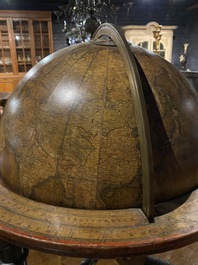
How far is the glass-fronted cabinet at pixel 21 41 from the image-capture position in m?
6.39

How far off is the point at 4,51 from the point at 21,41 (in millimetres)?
534

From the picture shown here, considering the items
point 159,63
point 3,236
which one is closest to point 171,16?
point 159,63

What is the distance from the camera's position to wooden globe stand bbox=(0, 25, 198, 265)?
2.00ft

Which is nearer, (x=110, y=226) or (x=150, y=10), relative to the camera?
(x=110, y=226)

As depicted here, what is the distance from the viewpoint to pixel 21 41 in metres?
6.59

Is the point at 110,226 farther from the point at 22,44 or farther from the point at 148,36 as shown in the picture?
the point at 148,36

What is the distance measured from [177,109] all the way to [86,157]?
1.09ft

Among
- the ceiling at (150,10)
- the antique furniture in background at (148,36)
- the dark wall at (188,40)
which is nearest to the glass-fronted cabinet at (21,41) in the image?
the ceiling at (150,10)

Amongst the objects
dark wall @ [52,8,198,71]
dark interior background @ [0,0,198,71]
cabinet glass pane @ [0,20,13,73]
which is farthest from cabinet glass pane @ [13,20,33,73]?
dark wall @ [52,8,198,71]

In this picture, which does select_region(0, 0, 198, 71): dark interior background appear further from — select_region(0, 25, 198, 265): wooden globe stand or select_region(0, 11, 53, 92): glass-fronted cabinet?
select_region(0, 25, 198, 265): wooden globe stand

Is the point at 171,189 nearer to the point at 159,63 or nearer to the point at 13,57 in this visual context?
the point at 159,63

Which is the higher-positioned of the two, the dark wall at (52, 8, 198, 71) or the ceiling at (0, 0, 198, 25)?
the ceiling at (0, 0, 198, 25)

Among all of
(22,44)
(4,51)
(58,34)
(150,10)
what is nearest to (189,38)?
(150,10)

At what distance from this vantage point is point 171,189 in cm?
76
